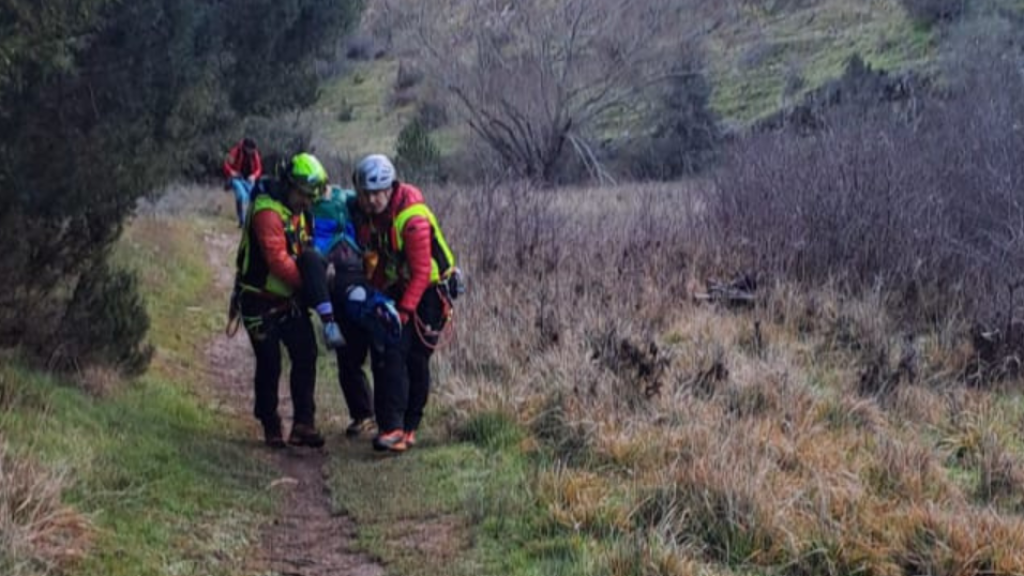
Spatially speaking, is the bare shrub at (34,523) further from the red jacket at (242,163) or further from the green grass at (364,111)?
the green grass at (364,111)

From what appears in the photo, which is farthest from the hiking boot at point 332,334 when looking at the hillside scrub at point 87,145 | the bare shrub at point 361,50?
the bare shrub at point 361,50

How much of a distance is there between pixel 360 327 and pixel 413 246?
3.08 ft

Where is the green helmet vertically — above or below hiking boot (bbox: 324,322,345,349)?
above

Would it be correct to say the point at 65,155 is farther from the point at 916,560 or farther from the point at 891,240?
the point at 891,240

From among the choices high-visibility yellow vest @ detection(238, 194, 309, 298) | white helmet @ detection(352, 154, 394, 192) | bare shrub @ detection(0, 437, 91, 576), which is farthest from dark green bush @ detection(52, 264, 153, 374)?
bare shrub @ detection(0, 437, 91, 576)

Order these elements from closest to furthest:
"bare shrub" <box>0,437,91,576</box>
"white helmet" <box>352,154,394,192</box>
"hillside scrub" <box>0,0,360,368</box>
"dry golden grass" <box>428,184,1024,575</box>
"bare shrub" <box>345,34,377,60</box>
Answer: "bare shrub" <box>0,437,91,576</box> < "dry golden grass" <box>428,184,1024,575</box> < "hillside scrub" <box>0,0,360,368</box> < "white helmet" <box>352,154,394,192</box> < "bare shrub" <box>345,34,377,60</box>

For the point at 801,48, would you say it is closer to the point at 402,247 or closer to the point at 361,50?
the point at 361,50

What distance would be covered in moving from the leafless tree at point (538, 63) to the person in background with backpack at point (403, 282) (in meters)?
22.3

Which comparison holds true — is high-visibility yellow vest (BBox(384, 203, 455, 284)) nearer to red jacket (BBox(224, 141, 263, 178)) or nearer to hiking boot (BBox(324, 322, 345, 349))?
hiking boot (BBox(324, 322, 345, 349))

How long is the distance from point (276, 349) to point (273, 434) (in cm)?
64

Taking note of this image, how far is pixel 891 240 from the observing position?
13.6 metres

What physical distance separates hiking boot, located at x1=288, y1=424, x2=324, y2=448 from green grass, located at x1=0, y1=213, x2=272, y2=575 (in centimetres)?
29

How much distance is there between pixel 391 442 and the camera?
8.64 m

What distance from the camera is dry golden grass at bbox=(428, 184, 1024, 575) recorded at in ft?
21.3
